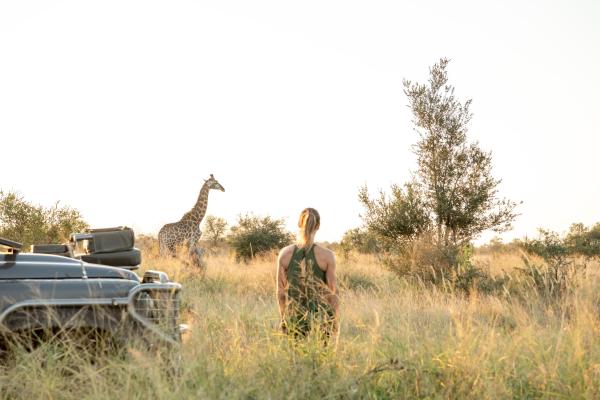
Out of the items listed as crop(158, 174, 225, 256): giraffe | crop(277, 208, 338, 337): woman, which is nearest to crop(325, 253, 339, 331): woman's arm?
crop(277, 208, 338, 337): woman

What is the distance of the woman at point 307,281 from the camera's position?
21.1 ft

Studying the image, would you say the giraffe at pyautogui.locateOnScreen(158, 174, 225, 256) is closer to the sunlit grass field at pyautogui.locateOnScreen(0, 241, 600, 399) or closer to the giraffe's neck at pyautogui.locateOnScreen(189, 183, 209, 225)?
the giraffe's neck at pyautogui.locateOnScreen(189, 183, 209, 225)

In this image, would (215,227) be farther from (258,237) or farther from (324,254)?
(324,254)

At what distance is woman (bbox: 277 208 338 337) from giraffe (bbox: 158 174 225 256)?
12989 millimetres

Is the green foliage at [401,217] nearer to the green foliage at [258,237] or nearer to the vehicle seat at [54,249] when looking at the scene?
the green foliage at [258,237]

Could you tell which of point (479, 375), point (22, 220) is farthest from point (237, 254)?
point (479, 375)

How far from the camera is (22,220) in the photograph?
65.6 ft

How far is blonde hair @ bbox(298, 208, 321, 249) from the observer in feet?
22.1

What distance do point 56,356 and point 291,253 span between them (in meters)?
2.33

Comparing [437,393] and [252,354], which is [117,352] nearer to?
[252,354]

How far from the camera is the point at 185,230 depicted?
20422 mm

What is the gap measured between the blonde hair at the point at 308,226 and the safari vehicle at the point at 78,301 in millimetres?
1527

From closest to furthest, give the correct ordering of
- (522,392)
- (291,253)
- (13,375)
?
1. (13,375)
2. (522,392)
3. (291,253)

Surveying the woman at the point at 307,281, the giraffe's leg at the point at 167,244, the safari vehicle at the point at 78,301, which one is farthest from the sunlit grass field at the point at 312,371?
A: the giraffe's leg at the point at 167,244
